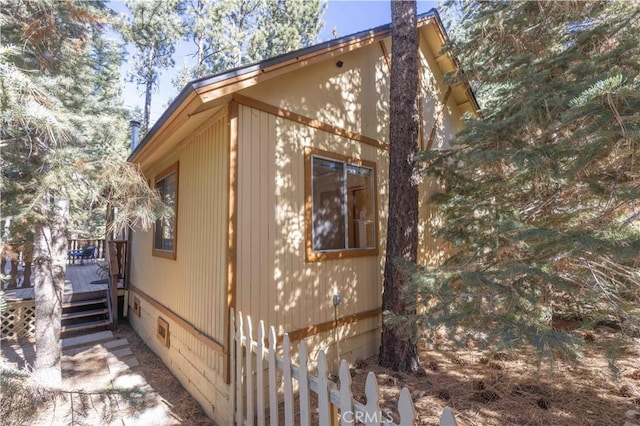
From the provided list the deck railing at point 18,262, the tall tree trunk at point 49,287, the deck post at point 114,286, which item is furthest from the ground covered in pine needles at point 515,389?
the deck post at point 114,286

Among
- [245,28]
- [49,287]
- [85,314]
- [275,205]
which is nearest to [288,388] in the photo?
[275,205]

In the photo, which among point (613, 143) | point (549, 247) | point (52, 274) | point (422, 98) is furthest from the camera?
point (422, 98)

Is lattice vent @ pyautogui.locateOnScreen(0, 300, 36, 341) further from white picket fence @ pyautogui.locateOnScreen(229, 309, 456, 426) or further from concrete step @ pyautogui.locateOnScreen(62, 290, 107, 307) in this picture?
white picket fence @ pyautogui.locateOnScreen(229, 309, 456, 426)

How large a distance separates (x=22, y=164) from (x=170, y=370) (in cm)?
355

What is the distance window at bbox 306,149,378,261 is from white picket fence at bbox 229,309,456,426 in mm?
1479

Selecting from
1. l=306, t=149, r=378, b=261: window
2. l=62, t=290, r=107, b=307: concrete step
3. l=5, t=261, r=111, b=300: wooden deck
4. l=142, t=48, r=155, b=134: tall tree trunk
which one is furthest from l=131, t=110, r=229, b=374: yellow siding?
l=142, t=48, r=155, b=134: tall tree trunk

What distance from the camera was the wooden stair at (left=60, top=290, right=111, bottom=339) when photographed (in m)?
6.79

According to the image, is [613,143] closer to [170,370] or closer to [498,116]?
[498,116]

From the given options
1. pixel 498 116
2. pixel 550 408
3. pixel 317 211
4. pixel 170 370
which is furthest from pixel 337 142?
pixel 170 370

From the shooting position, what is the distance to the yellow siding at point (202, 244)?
3.62 metres

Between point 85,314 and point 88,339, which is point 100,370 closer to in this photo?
point 88,339

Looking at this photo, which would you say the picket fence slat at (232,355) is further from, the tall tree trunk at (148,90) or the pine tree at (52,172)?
the tall tree trunk at (148,90)

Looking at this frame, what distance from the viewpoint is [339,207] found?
455 cm

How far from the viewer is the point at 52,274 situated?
4.53 meters
